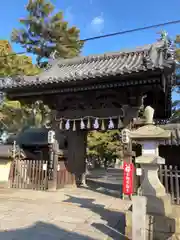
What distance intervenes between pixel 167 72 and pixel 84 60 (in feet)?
20.9

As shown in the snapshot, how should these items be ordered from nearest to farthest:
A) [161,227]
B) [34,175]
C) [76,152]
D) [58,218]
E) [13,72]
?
[161,227]
[58,218]
[34,175]
[76,152]
[13,72]

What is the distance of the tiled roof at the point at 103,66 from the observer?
7.87 m

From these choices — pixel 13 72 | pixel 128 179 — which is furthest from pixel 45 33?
pixel 128 179

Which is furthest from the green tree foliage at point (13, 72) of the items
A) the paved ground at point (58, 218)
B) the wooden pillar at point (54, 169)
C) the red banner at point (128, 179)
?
the red banner at point (128, 179)

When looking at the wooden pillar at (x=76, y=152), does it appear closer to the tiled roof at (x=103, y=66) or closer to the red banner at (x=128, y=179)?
the tiled roof at (x=103, y=66)

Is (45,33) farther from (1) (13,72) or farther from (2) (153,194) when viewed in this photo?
(2) (153,194)

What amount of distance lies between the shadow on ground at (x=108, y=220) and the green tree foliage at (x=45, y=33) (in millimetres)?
17031

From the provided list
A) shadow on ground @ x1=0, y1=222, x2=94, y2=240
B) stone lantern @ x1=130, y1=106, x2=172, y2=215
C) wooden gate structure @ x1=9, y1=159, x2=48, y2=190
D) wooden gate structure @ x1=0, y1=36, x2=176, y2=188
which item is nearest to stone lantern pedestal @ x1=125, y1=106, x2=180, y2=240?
stone lantern @ x1=130, y1=106, x2=172, y2=215

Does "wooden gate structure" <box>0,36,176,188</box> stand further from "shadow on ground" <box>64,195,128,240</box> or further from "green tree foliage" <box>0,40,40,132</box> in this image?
"green tree foliage" <box>0,40,40,132</box>

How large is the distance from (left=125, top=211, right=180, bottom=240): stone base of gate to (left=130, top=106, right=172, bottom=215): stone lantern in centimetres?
18

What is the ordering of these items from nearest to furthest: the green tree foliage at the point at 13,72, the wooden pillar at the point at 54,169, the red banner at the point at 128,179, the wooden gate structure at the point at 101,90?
the red banner at the point at 128,179 → the wooden gate structure at the point at 101,90 → the wooden pillar at the point at 54,169 → the green tree foliage at the point at 13,72

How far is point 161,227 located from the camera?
4.38 m

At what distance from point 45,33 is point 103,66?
12.9 m

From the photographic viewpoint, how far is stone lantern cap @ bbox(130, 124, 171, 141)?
4.79 meters
